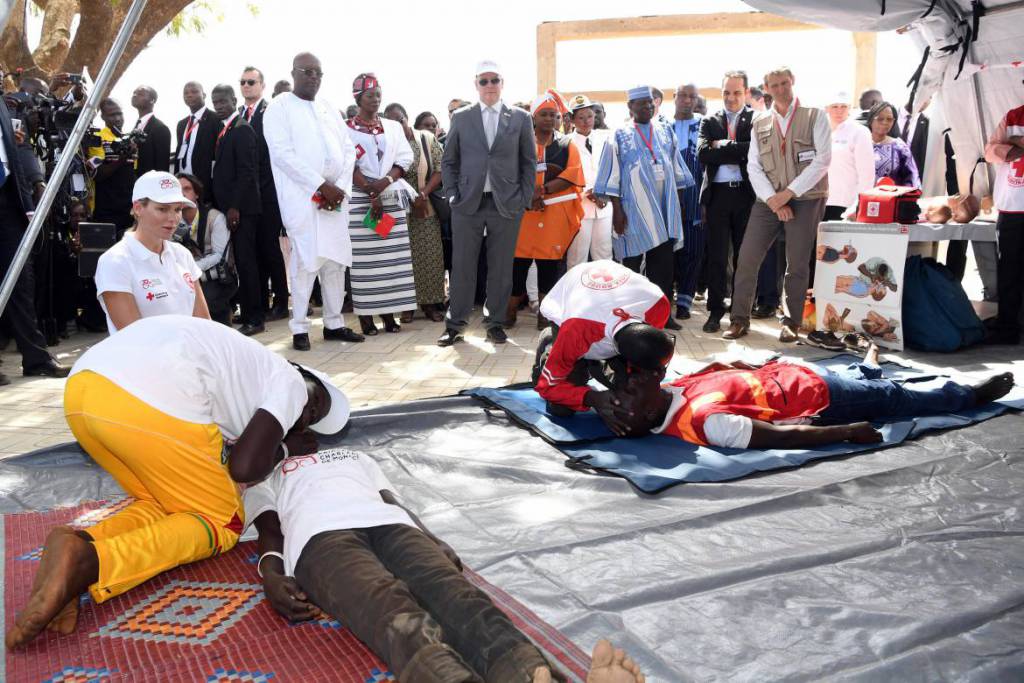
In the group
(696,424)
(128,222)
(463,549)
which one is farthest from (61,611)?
(128,222)

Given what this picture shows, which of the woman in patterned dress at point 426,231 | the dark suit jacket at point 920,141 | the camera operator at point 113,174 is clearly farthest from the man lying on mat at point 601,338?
the dark suit jacket at point 920,141

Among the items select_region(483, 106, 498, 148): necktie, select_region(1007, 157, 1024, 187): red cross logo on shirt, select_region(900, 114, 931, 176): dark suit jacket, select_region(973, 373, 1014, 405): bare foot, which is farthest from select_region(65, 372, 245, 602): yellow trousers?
select_region(900, 114, 931, 176): dark suit jacket

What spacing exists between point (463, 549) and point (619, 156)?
14.6ft

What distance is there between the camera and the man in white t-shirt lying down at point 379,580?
168cm

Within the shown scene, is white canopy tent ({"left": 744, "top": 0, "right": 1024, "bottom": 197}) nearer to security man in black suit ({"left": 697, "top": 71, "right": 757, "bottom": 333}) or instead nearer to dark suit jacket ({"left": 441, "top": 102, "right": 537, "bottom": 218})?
security man in black suit ({"left": 697, "top": 71, "right": 757, "bottom": 333})

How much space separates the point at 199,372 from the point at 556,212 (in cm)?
451

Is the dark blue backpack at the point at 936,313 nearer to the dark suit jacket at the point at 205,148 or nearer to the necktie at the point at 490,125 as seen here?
the necktie at the point at 490,125

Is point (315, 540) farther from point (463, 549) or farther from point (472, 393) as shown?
point (472, 393)

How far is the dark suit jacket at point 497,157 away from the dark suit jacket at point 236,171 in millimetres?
1653

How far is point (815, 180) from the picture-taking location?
562 cm

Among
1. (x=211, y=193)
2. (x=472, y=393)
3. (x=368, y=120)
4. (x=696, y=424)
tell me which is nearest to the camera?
(x=696, y=424)

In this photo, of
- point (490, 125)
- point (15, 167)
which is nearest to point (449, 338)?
point (490, 125)

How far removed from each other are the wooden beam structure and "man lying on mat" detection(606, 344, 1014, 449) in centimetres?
744

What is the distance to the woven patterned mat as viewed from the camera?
1904 mm
